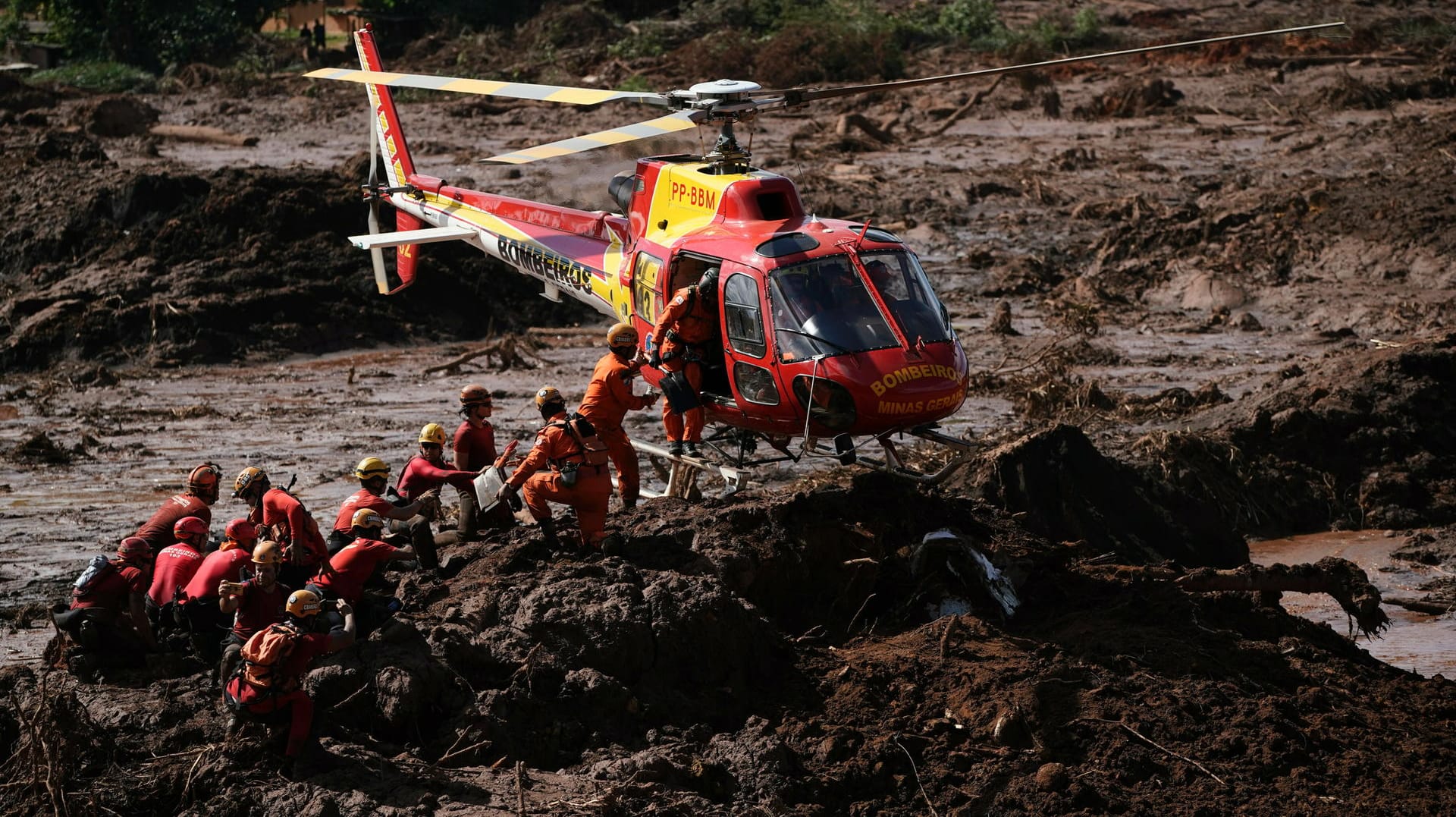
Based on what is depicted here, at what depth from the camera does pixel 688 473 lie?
11555 mm

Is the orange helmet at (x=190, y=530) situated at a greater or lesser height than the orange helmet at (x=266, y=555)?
lesser

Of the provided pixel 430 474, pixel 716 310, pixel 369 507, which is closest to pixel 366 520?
pixel 369 507

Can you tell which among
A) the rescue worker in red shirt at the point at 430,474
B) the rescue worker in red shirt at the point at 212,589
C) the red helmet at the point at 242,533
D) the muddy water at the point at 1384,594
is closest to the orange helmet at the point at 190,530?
the rescue worker in red shirt at the point at 212,589

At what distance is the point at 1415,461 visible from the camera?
46.1 ft

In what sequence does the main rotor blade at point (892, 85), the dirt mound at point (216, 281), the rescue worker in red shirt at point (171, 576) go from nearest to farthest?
the rescue worker in red shirt at point (171, 576) → the main rotor blade at point (892, 85) → the dirt mound at point (216, 281)

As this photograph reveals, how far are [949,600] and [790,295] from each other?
2.30m

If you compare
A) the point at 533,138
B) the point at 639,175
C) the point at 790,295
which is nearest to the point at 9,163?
the point at 533,138

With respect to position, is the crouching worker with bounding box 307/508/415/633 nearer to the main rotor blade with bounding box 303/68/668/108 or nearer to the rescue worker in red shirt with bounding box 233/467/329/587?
the rescue worker in red shirt with bounding box 233/467/329/587

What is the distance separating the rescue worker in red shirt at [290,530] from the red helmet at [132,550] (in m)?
0.67

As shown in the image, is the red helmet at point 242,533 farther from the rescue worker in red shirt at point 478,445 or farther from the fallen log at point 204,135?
the fallen log at point 204,135

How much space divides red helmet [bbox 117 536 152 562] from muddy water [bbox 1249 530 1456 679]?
8.16 metres

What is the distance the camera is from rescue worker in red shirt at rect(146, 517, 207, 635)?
935 centimetres

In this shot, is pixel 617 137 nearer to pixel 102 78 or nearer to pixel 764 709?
pixel 764 709

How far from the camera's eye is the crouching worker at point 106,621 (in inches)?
358
